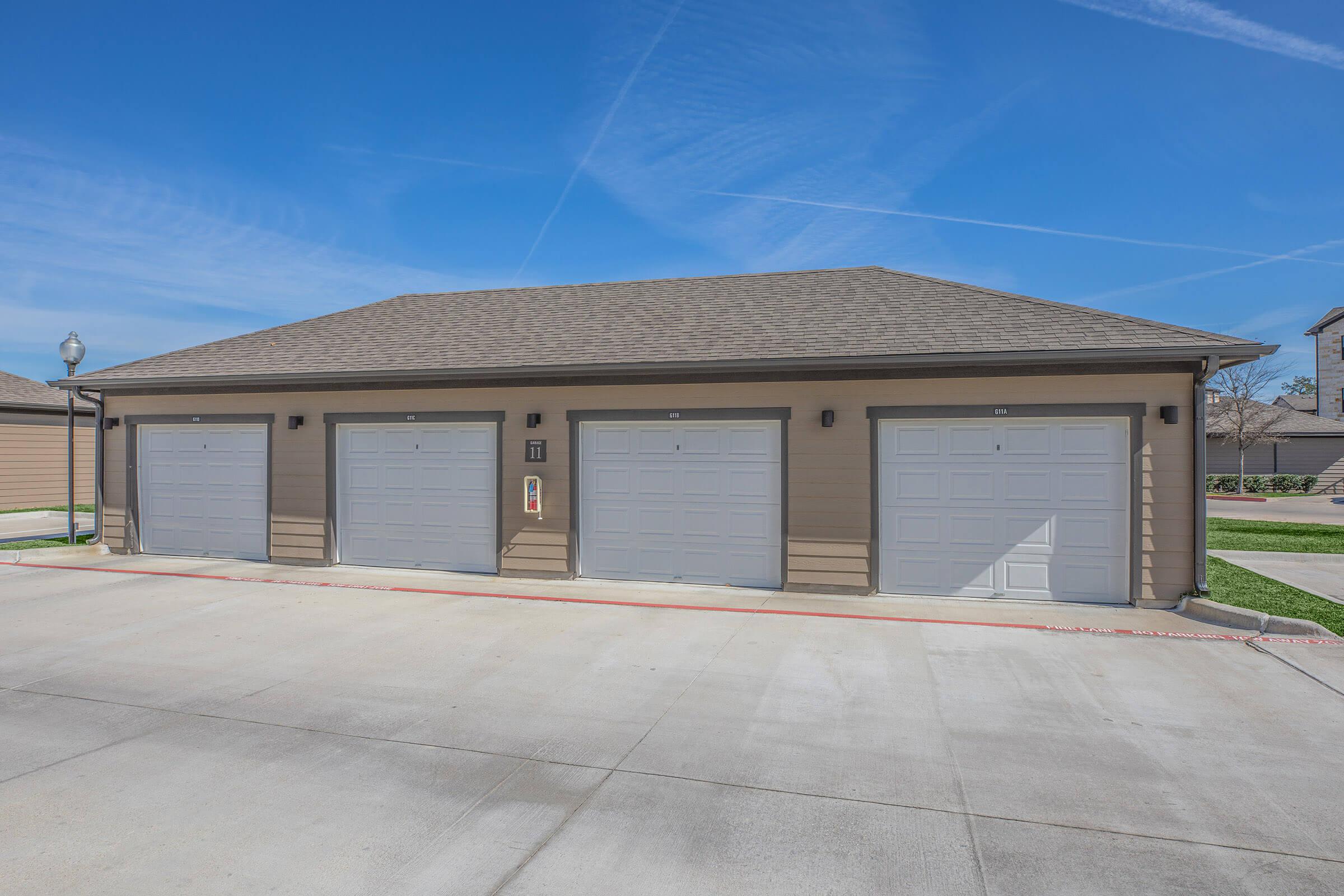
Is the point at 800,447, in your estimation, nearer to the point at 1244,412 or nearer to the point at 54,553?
the point at 54,553

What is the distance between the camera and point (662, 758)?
420 centimetres

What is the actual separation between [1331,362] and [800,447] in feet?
151

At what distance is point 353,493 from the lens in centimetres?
1063

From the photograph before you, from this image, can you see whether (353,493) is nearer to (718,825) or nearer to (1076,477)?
(718,825)

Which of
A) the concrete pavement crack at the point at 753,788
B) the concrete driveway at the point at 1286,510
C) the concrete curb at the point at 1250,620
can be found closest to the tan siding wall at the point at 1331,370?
the concrete driveway at the point at 1286,510

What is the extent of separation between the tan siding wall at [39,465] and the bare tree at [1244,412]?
131ft

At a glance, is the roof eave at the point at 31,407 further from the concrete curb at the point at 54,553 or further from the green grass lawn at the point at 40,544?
the concrete curb at the point at 54,553

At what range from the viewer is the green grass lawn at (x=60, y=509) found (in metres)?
18.3

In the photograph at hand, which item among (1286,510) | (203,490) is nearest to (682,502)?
(203,490)

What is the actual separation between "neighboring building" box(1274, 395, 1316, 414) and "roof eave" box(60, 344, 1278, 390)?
45.1 meters

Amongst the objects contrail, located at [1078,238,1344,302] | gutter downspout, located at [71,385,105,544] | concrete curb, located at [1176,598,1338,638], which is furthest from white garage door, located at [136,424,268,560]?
contrail, located at [1078,238,1344,302]

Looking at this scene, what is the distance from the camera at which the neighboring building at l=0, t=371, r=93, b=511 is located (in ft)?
60.5

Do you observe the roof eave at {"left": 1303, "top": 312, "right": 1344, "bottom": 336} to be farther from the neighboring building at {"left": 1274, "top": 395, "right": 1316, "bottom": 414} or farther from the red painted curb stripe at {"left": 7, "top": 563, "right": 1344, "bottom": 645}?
the red painted curb stripe at {"left": 7, "top": 563, "right": 1344, "bottom": 645}

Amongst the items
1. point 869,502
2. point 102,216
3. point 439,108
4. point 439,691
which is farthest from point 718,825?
point 102,216
